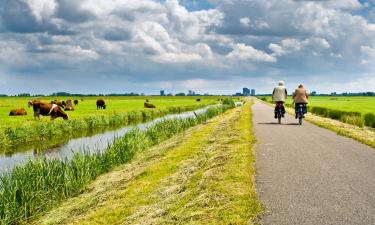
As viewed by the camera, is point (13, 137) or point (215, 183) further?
point (13, 137)

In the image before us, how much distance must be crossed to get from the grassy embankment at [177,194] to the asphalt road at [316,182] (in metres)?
0.42

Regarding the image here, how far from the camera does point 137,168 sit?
1555 cm

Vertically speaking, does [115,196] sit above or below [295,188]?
below

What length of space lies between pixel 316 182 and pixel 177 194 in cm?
344

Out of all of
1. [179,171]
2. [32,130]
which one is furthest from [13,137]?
[179,171]

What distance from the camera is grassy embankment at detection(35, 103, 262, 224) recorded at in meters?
7.64

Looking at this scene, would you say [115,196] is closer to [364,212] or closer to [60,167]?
[60,167]

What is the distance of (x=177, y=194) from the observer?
386 inches

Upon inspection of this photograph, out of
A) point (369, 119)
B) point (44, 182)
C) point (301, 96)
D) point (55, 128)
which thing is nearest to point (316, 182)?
point (44, 182)

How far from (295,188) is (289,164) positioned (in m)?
2.73

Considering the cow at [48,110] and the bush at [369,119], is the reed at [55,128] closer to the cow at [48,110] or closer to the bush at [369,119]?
the cow at [48,110]

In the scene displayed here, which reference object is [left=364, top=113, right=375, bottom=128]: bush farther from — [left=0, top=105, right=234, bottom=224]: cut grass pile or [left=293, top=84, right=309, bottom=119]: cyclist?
[left=0, top=105, right=234, bottom=224]: cut grass pile

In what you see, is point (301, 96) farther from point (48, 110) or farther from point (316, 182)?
point (48, 110)

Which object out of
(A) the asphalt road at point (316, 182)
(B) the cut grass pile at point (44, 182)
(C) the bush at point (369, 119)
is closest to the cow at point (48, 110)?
(B) the cut grass pile at point (44, 182)
